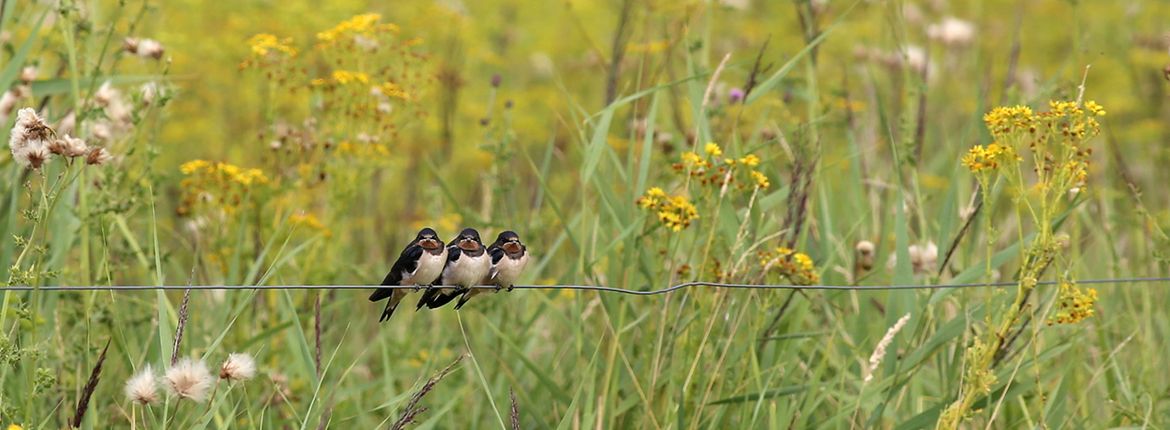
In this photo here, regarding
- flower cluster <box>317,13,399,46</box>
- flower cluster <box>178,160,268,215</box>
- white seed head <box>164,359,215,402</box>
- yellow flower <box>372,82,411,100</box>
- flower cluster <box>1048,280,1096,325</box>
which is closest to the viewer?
white seed head <box>164,359,215,402</box>

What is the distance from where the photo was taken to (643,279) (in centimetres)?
388

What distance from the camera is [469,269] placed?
3129 millimetres

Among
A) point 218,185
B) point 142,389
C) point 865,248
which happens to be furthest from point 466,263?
point 218,185

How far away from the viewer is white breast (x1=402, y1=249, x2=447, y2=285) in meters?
3.13

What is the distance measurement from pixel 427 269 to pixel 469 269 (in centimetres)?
10

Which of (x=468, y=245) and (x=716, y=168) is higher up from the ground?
(x=716, y=168)

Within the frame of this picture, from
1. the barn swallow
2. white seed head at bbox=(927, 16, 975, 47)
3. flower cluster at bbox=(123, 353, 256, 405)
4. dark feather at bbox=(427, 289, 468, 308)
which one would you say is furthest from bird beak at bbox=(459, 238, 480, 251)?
white seed head at bbox=(927, 16, 975, 47)

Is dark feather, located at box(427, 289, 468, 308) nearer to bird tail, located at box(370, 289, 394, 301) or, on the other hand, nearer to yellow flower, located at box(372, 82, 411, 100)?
bird tail, located at box(370, 289, 394, 301)

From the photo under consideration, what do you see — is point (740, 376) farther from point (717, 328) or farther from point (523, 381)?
point (523, 381)

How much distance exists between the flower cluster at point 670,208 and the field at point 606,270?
13 millimetres

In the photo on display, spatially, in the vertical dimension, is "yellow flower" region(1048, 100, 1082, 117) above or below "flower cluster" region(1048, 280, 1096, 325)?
above

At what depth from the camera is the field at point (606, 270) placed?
2.99 m

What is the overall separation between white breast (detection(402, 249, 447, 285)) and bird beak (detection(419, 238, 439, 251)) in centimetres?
2

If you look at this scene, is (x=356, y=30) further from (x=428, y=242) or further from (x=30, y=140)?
(x=30, y=140)
